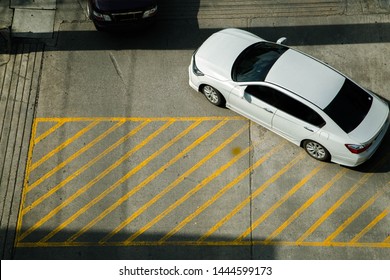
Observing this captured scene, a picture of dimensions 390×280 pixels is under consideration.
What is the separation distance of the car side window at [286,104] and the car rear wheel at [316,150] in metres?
0.59

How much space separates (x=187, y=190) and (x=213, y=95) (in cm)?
239

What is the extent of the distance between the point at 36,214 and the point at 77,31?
514 centimetres

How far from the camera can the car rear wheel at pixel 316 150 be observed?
1202cm

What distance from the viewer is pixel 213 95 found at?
1302 centimetres

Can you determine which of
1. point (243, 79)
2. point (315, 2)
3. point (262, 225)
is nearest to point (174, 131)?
point (243, 79)

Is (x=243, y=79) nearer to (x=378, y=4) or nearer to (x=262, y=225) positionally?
(x=262, y=225)

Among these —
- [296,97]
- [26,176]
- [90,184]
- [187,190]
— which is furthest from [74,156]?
[296,97]

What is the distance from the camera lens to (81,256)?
11.7 metres

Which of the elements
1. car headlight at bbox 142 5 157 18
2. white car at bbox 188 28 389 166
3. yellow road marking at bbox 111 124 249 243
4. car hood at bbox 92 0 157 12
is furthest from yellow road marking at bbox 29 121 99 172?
car headlight at bbox 142 5 157 18

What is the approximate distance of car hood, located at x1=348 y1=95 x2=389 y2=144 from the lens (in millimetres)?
11477

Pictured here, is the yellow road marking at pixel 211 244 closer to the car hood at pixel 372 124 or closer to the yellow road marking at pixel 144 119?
the car hood at pixel 372 124

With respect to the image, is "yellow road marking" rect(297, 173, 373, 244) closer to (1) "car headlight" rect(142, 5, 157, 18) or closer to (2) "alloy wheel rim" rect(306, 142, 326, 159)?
(2) "alloy wheel rim" rect(306, 142, 326, 159)

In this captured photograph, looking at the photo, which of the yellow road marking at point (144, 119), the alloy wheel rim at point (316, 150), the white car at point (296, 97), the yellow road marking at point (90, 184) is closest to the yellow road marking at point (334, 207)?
the white car at point (296, 97)

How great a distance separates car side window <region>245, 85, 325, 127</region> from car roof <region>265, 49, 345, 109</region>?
18 centimetres
